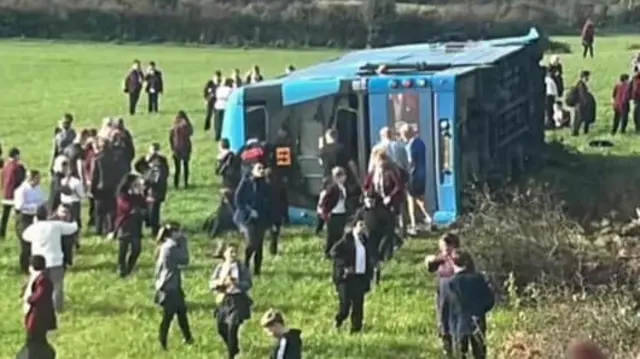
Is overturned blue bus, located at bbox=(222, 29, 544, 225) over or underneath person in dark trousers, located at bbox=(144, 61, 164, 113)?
over

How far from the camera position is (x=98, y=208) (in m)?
24.0

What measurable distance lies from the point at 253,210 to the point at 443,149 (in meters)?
4.57

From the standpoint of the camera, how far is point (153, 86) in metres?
41.2

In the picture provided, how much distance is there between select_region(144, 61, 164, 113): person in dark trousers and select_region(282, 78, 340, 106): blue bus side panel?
50.5 ft

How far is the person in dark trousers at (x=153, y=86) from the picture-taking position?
40562 mm

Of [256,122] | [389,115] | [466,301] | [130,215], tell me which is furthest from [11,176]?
[466,301]

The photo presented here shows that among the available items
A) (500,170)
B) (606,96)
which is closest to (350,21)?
(606,96)

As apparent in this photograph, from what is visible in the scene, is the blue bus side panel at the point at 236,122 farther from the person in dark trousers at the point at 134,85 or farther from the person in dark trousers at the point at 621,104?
Answer: the person in dark trousers at the point at 134,85

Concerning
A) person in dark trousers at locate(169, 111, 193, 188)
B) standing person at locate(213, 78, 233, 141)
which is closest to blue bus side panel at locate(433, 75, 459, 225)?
person in dark trousers at locate(169, 111, 193, 188)

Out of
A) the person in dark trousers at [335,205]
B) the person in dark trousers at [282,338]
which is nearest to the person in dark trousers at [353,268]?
the person in dark trousers at [335,205]

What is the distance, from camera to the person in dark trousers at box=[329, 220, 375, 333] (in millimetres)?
17312

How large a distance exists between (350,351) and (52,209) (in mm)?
6445

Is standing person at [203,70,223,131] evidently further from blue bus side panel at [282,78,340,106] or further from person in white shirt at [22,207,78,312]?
person in white shirt at [22,207,78,312]

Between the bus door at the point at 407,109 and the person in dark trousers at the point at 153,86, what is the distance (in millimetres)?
16361
